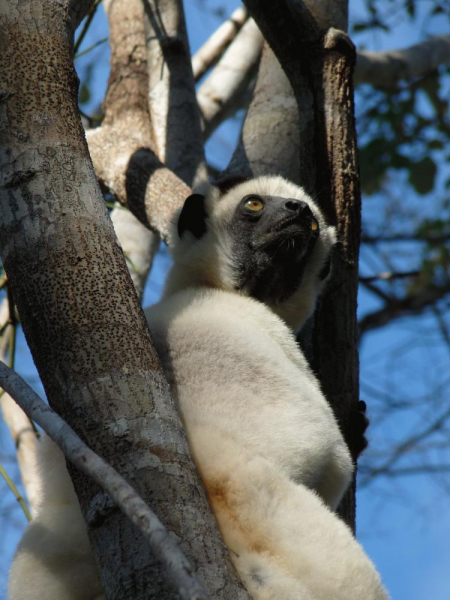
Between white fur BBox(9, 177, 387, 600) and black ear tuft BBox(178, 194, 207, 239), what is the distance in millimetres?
630

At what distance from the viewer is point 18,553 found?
239 cm

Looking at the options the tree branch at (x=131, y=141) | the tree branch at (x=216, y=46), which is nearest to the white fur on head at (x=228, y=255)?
the tree branch at (x=131, y=141)

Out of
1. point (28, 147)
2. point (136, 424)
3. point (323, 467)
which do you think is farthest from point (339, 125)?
point (136, 424)

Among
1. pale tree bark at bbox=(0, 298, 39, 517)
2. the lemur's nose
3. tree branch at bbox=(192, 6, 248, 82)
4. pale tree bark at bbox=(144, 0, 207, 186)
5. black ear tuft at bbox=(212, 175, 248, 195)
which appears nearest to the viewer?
the lemur's nose

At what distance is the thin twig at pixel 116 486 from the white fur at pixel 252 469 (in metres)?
0.78

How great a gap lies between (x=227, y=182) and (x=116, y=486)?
272cm

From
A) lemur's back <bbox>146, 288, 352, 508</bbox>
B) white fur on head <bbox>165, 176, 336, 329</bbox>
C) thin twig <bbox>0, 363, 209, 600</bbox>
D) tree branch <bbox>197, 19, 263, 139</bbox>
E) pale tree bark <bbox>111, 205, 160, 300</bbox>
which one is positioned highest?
tree branch <bbox>197, 19, 263, 139</bbox>

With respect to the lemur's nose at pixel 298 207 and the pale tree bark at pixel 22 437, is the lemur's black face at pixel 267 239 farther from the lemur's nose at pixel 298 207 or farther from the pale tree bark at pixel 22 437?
the pale tree bark at pixel 22 437

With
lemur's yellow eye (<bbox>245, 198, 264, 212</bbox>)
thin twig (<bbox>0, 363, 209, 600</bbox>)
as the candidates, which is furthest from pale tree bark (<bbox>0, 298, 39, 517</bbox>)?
thin twig (<bbox>0, 363, 209, 600</bbox>)

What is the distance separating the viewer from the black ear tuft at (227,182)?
3863mm

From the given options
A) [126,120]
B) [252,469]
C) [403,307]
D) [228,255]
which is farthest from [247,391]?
[403,307]

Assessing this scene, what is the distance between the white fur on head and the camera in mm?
3578

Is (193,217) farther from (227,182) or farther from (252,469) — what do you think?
(252,469)

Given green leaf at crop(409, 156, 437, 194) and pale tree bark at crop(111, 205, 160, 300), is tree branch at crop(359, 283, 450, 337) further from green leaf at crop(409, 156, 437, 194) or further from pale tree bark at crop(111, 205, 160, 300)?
pale tree bark at crop(111, 205, 160, 300)
